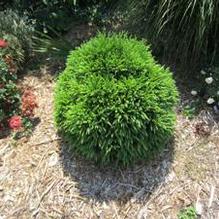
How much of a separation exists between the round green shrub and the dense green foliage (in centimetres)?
58

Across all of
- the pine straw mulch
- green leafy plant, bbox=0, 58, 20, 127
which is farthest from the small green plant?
green leafy plant, bbox=0, 58, 20, 127

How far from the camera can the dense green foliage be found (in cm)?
368

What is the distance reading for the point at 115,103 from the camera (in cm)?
314

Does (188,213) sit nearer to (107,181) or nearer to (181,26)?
(107,181)

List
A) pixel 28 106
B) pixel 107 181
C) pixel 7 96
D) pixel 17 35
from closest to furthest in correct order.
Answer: pixel 107 181 < pixel 28 106 < pixel 7 96 < pixel 17 35

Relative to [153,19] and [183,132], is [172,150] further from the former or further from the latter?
[153,19]

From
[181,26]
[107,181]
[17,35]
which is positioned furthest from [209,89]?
[17,35]

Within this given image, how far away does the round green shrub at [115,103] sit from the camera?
3.16 m

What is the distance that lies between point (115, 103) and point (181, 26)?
1.22 metres

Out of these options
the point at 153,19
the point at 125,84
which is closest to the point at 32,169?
the point at 125,84

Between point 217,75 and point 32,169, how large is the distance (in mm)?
1801

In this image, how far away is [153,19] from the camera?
407 cm

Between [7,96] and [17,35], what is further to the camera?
[17,35]

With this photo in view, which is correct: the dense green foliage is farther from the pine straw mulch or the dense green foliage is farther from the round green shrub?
the pine straw mulch
